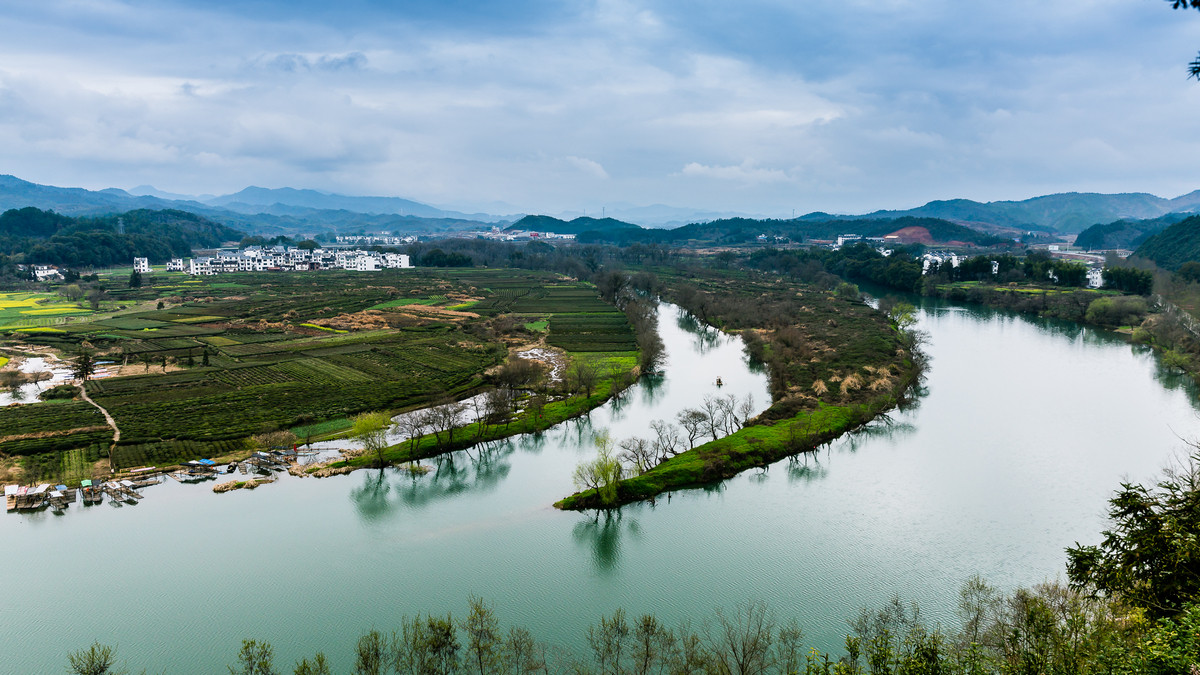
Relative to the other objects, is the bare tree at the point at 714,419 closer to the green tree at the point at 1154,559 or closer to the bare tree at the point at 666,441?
the bare tree at the point at 666,441

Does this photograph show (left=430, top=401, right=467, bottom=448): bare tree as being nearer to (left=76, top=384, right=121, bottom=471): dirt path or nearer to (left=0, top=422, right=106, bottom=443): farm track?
(left=76, top=384, right=121, bottom=471): dirt path

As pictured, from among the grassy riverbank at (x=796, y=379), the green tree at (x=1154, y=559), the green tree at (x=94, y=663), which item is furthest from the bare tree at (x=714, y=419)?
the green tree at (x=94, y=663)

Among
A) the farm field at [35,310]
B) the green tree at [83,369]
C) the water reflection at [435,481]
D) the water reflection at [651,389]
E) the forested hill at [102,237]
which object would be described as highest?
the forested hill at [102,237]

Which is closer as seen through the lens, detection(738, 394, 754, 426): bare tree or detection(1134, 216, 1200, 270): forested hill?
detection(738, 394, 754, 426): bare tree

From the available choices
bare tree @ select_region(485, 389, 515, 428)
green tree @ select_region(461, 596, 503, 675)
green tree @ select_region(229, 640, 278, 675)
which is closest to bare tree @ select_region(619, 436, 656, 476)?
bare tree @ select_region(485, 389, 515, 428)

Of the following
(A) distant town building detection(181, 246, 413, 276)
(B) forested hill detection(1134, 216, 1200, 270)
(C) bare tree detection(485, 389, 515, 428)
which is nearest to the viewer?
(C) bare tree detection(485, 389, 515, 428)

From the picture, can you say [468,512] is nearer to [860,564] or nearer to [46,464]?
[860,564]
